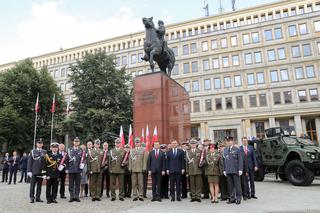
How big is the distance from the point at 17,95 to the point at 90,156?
26411 mm

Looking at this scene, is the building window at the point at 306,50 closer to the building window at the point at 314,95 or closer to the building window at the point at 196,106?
the building window at the point at 314,95

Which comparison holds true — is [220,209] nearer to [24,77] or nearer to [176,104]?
[176,104]

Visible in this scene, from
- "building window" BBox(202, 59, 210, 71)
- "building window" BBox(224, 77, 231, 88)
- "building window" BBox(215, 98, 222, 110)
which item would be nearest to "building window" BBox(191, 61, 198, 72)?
"building window" BBox(202, 59, 210, 71)

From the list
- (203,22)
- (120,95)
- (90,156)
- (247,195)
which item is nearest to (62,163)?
(90,156)

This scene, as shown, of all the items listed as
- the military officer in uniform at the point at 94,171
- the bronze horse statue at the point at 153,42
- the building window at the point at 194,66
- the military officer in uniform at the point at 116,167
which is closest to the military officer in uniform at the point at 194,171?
the military officer in uniform at the point at 116,167

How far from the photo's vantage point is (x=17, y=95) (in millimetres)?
31688

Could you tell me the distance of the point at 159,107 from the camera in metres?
12.7

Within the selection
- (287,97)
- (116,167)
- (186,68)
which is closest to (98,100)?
(186,68)

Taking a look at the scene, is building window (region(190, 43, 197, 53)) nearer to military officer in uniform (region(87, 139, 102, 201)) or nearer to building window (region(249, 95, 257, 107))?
building window (region(249, 95, 257, 107))

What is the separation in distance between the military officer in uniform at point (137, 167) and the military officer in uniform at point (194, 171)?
1.43 m

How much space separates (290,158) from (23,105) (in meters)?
29.1

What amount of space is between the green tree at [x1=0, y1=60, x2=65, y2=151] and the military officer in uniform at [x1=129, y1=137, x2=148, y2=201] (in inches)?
981

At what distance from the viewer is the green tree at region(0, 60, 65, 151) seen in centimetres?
3034

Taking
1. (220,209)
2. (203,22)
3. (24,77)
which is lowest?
(220,209)
